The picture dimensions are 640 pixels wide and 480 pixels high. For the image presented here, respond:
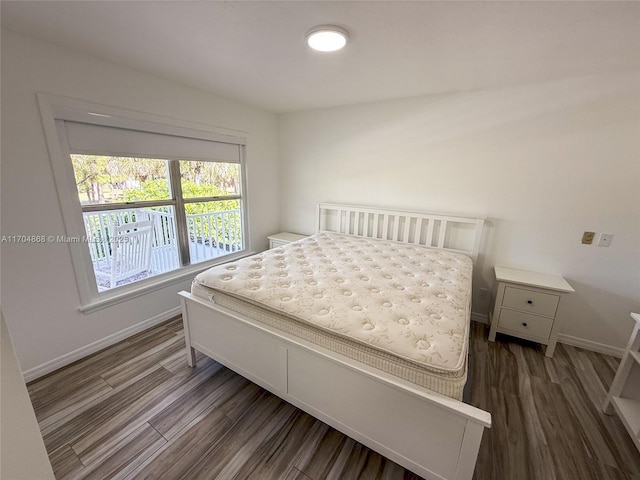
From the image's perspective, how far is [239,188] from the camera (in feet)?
10.6

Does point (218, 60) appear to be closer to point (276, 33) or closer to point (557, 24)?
point (276, 33)

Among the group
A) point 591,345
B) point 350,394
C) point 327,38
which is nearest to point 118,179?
point 327,38

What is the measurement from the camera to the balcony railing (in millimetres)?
2766

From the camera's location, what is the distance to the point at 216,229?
3426 millimetres

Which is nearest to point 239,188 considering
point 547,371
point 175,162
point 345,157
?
point 175,162

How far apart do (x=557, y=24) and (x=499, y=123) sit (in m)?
1.05

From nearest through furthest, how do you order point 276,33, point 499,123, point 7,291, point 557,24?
point 557,24 → point 276,33 → point 7,291 → point 499,123

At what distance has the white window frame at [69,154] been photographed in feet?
5.67

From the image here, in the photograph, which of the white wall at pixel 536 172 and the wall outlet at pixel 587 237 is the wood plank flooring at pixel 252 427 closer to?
the white wall at pixel 536 172

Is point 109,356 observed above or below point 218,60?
below

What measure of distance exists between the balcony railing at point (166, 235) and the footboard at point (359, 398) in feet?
5.00

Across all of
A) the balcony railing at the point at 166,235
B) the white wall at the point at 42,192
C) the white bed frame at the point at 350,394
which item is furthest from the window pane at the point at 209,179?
the white bed frame at the point at 350,394

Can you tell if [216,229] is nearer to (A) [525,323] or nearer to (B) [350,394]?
(B) [350,394]

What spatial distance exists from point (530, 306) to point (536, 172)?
116 cm
